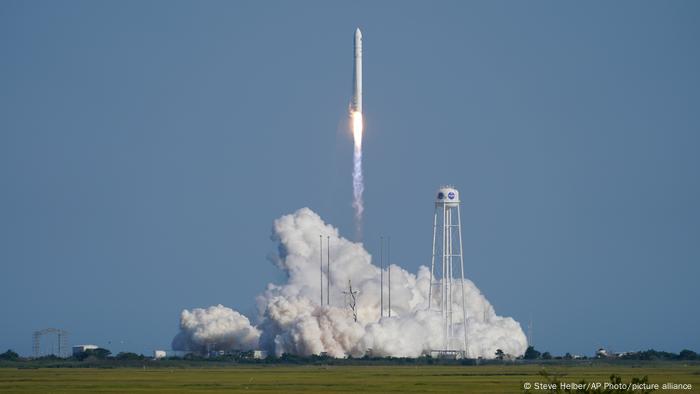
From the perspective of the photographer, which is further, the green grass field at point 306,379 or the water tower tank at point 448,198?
the water tower tank at point 448,198

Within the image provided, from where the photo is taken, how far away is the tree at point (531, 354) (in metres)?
141

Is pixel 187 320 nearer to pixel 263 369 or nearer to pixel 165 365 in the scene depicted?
pixel 165 365

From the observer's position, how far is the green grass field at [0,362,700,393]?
85.3 m

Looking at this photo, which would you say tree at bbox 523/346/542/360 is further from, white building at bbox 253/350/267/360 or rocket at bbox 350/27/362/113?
rocket at bbox 350/27/362/113

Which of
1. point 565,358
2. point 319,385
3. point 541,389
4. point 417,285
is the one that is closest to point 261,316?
point 417,285

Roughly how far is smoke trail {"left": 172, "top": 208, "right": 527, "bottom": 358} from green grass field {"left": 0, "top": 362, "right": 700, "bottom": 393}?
24.8 ft

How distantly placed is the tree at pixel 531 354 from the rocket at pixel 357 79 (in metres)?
33.6

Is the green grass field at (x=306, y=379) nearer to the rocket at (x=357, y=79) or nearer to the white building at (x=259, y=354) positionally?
the white building at (x=259, y=354)

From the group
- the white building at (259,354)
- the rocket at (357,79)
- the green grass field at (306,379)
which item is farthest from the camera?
the white building at (259,354)

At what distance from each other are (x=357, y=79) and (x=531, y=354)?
36126 millimetres

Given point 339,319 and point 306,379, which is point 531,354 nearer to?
point 339,319

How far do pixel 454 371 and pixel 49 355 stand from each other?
5144 centimetres

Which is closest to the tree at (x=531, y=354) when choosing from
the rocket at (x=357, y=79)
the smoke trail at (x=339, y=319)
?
the smoke trail at (x=339, y=319)

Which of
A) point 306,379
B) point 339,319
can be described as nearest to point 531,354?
point 339,319
